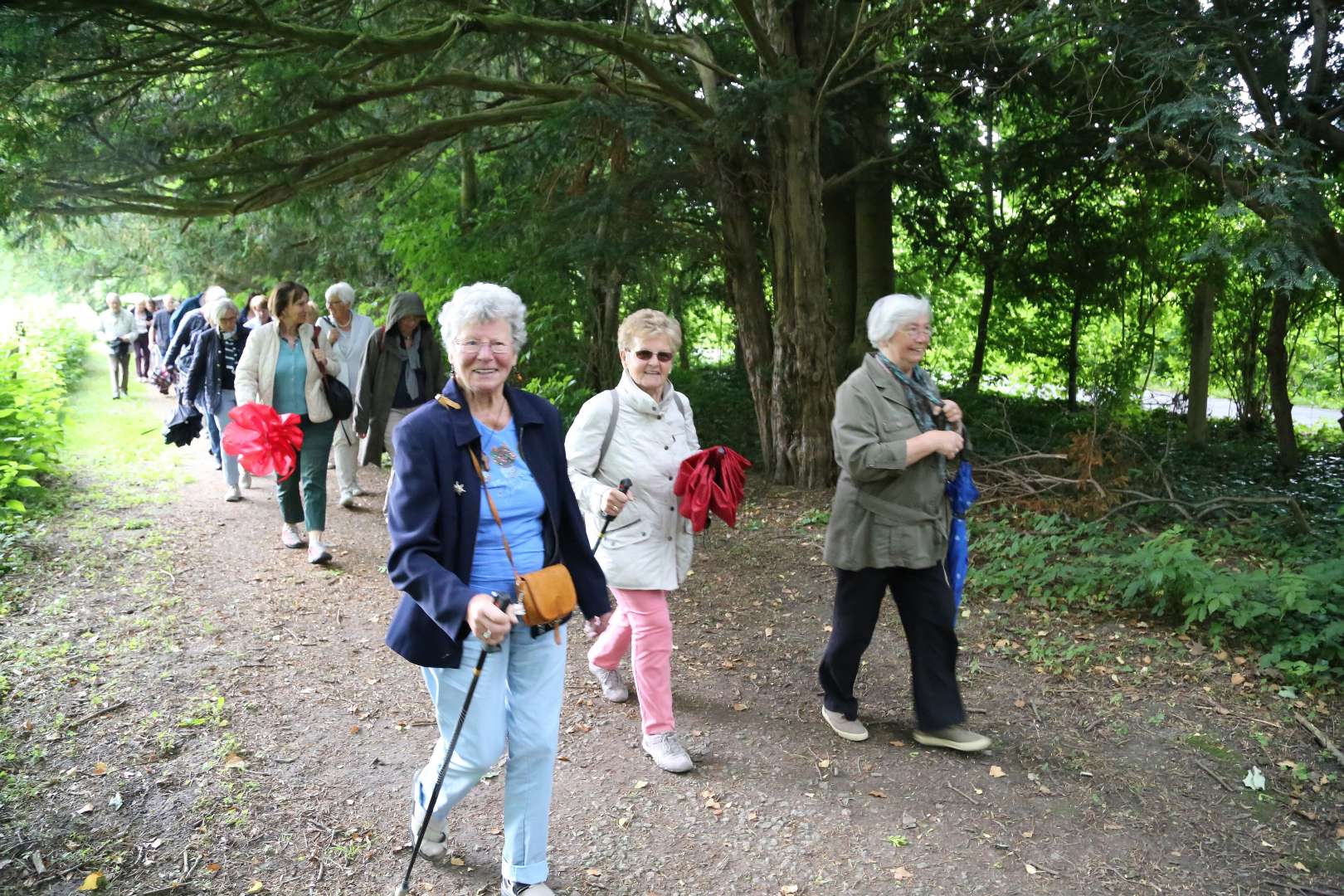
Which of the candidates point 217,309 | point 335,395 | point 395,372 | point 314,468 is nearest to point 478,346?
point 335,395

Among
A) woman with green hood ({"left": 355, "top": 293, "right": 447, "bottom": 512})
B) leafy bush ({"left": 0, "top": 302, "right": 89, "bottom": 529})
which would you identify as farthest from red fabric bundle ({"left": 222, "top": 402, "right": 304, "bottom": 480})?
leafy bush ({"left": 0, "top": 302, "right": 89, "bottom": 529})

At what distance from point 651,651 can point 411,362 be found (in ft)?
14.1

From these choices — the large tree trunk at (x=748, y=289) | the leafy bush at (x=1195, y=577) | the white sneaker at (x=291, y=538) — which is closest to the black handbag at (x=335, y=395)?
the white sneaker at (x=291, y=538)

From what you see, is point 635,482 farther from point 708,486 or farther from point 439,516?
point 439,516

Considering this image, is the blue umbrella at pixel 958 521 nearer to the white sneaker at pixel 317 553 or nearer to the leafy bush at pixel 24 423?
the white sneaker at pixel 317 553

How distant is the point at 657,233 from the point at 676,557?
18.8 ft

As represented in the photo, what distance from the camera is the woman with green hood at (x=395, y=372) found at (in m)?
7.57

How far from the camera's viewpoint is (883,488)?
14.1 feet

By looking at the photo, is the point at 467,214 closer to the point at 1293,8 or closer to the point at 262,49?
the point at 262,49

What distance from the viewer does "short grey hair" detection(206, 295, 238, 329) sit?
27.6ft

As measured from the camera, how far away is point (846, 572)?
441 centimetres

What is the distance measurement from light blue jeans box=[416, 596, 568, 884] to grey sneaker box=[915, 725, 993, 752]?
6.84 feet

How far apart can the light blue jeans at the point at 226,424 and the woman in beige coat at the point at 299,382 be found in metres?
1.32

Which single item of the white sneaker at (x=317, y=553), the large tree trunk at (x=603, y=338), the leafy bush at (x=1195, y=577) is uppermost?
the large tree trunk at (x=603, y=338)
